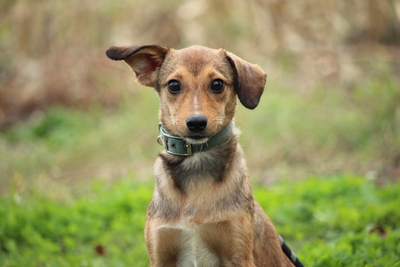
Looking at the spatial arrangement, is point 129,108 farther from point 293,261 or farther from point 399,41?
point 293,261

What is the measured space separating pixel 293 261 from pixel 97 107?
901 centimetres

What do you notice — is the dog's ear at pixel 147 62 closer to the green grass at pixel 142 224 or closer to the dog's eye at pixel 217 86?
the dog's eye at pixel 217 86

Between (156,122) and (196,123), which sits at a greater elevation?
(196,123)

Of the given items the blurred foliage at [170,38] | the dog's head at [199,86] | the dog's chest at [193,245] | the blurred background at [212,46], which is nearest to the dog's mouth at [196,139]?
the dog's head at [199,86]

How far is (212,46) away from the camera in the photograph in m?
12.3

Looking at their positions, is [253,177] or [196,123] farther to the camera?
[253,177]

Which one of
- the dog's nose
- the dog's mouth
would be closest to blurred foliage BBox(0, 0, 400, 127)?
the dog's mouth

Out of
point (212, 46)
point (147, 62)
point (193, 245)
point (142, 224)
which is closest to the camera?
point (193, 245)

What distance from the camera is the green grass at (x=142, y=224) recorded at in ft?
17.7

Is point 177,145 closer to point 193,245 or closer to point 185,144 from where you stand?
point 185,144

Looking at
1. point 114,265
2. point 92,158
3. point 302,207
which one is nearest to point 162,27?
point 92,158

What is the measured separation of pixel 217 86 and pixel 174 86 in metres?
0.36

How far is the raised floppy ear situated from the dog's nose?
43 cm

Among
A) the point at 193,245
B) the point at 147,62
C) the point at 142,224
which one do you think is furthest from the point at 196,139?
the point at 142,224
